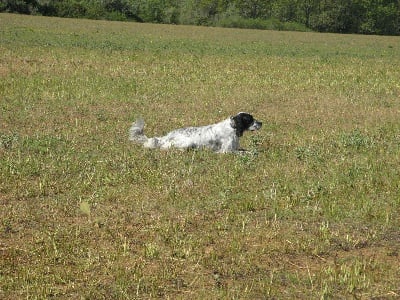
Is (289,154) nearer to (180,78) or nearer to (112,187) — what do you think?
(112,187)

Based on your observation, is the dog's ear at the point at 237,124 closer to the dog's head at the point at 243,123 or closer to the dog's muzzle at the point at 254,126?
the dog's head at the point at 243,123

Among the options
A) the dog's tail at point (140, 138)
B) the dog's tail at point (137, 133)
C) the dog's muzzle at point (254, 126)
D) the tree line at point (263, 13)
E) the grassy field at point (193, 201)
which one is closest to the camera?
the grassy field at point (193, 201)

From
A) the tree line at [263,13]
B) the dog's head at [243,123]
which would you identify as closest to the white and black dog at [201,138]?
the dog's head at [243,123]

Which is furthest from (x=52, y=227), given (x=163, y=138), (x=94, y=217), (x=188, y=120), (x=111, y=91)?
(x=111, y=91)

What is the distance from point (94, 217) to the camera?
321 inches

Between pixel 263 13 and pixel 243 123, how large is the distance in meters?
95.6

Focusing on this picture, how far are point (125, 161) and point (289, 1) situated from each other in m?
98.6

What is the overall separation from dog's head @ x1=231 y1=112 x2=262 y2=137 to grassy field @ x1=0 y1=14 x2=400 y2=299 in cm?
25

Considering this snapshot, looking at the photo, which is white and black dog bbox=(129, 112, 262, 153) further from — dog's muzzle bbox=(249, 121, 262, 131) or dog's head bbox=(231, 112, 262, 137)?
dog's muzzle bbox=(249, 121, 262, 131)

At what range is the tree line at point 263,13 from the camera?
81.5m

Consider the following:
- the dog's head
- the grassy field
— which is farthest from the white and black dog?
the grassy field

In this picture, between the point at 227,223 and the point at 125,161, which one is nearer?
the point at 227,223

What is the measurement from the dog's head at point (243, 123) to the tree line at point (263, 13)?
66.0 metres

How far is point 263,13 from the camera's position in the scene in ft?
346
